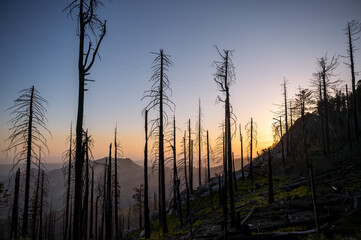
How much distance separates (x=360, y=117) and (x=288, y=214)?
1243 inches

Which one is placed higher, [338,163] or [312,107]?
[312,107]

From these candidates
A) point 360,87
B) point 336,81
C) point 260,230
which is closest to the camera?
point 260,230

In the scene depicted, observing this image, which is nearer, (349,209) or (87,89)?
(87,89)

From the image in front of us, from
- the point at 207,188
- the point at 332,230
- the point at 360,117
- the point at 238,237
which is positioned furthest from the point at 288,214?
the point at 360,117

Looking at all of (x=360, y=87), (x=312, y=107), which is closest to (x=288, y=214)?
(x=312, y=107)

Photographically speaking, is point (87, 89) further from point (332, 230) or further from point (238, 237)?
point (332, 230)

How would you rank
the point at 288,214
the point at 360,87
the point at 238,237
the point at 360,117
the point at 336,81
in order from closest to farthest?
the point at 238,237
the point at 288,214
the point at 336,81
the point at 360,117
the point at 360,87

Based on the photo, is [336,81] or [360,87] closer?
[336,81]

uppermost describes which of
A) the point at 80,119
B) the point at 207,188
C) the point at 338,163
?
the point at 80,119

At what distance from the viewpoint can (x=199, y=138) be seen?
32.6 m

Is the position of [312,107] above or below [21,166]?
above

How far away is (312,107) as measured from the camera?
59.6 feet

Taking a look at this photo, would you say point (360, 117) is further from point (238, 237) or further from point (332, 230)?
point (238, 237)

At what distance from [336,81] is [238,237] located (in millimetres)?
23470
